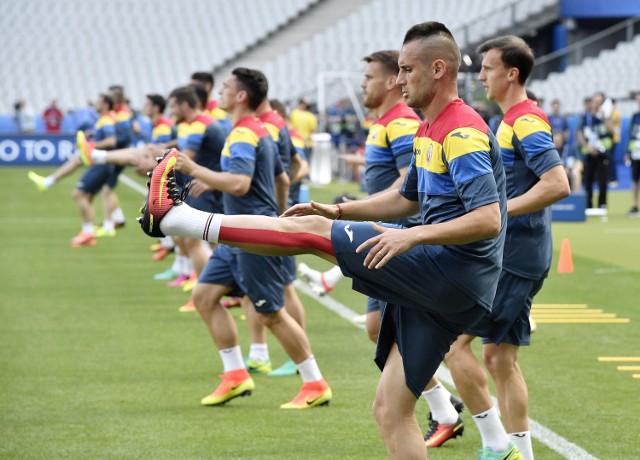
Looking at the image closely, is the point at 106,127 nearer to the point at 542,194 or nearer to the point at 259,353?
the point at 259,353

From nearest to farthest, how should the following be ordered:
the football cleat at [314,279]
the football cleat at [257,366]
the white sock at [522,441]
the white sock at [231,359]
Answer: the white sock at [522,441] → the white sock at [231,359] → the football cleat at [257,366] → the football cleat at [314,279]

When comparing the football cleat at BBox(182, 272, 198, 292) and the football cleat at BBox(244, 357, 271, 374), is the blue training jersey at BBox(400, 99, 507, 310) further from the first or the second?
the football cleat at BBox(182, 272, 198, 292)

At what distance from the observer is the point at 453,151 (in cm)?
480

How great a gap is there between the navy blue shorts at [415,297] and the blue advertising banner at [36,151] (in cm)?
3575

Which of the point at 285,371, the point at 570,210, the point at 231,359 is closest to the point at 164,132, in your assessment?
the point at 285,371

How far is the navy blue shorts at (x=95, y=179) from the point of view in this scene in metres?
19.3

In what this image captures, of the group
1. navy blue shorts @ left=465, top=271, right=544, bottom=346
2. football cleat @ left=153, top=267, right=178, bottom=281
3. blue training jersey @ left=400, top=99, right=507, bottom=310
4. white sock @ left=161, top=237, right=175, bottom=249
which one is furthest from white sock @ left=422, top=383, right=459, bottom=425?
white sock @ left=161, top=237, right=175, bottom=249

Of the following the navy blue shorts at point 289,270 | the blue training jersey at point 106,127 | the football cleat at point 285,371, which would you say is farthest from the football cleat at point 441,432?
the blue training jersey at point 106,127

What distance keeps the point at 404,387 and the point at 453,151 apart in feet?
3.31

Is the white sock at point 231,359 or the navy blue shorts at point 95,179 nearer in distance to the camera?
the white sock at point 231,359

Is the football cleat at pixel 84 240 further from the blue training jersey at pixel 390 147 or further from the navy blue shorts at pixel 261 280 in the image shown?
the blue training jersey at pixel 390 147

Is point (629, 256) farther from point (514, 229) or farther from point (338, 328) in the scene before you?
point (514, 229)

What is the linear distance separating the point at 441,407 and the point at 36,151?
113ft

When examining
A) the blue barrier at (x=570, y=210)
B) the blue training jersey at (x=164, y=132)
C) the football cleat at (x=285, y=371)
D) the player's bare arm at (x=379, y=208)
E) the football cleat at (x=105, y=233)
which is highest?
the player's bare arm at (x=379, y=208)
